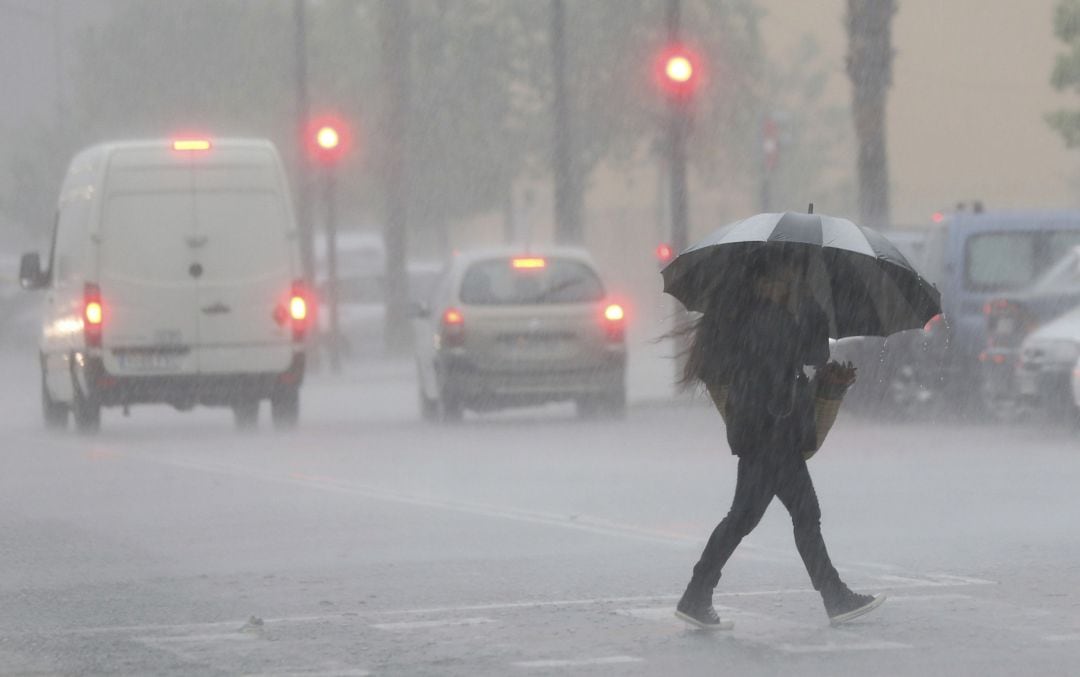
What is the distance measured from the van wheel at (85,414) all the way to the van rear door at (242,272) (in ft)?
3.87

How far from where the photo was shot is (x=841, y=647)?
9.27 metres

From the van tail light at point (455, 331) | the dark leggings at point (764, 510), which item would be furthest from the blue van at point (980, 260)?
the dark leggings at point (764, 510)

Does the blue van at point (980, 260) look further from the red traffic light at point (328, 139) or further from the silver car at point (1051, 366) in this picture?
the red traffic light at point (328, 139)

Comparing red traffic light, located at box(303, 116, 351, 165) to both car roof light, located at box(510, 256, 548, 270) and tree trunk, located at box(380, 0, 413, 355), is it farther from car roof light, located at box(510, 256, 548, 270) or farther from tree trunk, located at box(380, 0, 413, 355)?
car roof light, located at box(510, 256, 548, 270)

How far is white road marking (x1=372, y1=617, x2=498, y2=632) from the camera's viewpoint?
9906 mm

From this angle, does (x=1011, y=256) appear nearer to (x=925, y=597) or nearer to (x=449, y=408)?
(x=449, y=408)

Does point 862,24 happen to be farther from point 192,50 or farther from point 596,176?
point 192,50

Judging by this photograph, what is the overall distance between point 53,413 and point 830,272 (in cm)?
1631

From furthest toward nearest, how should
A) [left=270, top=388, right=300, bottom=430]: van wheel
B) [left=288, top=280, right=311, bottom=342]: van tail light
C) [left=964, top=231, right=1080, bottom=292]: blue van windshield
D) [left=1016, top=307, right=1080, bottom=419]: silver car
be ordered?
[left=270, top=388, right=300, bottom=430]: van wheel < [left=288, top=280, right=311, bottom=342]: van tail light < [left=964, top=231, right=1080, bottom=292]: blue van windshield < [left=1016, top=307, right=1080, bottom=419]: silver car

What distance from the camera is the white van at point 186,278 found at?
22797mm

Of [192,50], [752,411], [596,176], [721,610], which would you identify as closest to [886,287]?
[752,411]

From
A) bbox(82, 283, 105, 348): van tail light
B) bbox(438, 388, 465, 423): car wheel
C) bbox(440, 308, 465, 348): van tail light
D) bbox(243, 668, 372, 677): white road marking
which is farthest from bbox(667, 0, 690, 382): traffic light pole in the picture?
bbox(243, 668, 372, 677): white road marking

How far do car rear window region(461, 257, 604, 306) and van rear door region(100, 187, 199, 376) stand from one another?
2596mm

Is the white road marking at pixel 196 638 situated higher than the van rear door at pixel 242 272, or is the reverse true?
the van rear door at pixel 242 272
